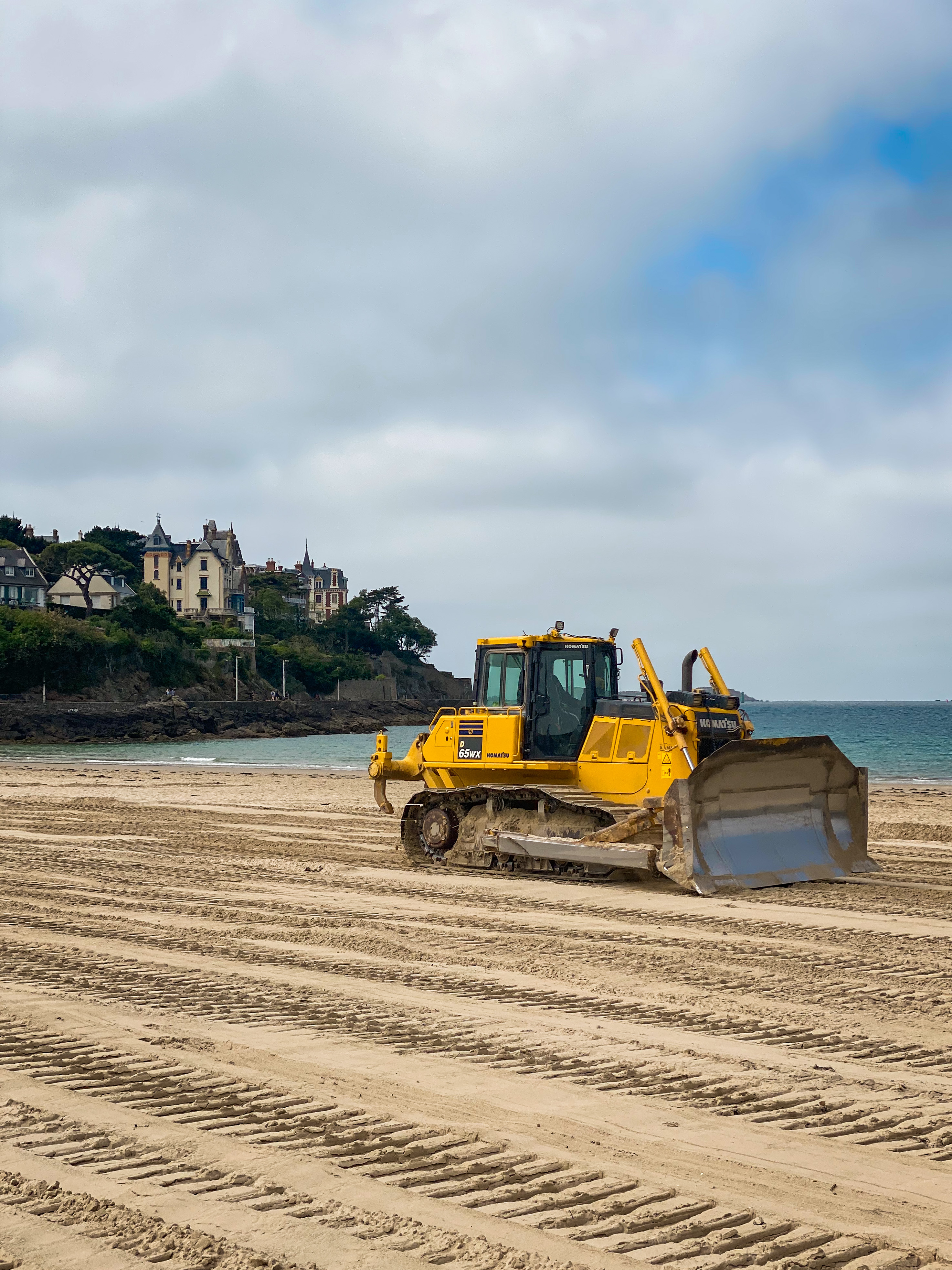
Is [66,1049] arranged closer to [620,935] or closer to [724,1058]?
[724,1058]

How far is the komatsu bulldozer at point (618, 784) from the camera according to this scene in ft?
38.7

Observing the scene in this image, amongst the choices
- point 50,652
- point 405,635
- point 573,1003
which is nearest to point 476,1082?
point 573,1003

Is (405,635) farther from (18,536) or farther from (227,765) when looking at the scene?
(227,765)

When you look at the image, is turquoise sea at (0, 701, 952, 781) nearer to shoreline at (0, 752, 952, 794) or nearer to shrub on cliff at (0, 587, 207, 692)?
shoreline at (0, 752, 952, 794)

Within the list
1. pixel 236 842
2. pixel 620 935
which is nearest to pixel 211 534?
pixel 236 842

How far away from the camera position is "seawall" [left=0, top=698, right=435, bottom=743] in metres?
69.4

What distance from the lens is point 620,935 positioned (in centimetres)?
941

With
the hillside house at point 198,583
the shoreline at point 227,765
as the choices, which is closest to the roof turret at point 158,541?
the hillside house at point 198,583

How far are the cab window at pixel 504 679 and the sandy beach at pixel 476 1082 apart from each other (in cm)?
307

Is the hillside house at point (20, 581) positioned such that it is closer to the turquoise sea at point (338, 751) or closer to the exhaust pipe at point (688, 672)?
the turquoise sea at point (338, 751)

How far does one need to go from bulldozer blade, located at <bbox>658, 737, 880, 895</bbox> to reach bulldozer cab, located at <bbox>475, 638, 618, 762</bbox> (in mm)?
1874

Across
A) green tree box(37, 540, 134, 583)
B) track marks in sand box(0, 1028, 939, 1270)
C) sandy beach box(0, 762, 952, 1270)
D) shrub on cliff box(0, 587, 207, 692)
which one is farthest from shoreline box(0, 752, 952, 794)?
green tree box(37, 540, 134, 583)

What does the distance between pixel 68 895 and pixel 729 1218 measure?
8931 mm

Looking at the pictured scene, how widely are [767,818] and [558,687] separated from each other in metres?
2.76
